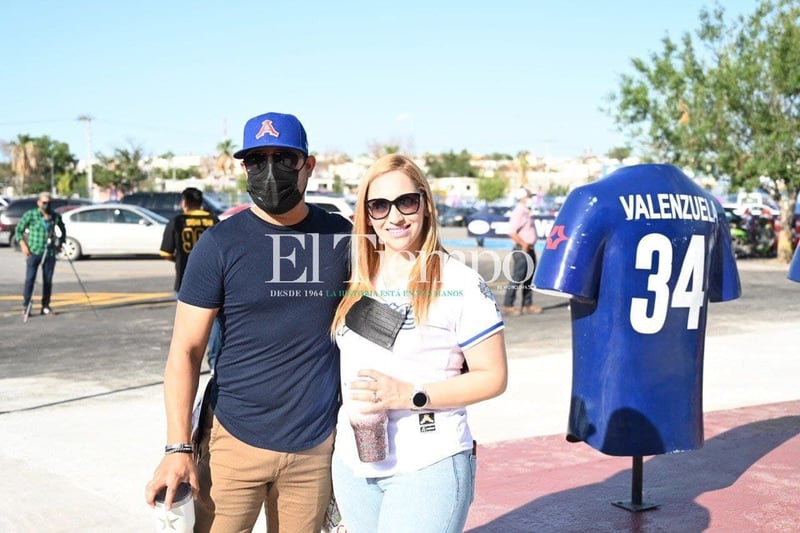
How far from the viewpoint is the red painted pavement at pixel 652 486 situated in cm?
476

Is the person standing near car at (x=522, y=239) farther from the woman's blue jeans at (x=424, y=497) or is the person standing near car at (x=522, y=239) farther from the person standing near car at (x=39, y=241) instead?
the woman's blue jeans at (x=424, y=497)

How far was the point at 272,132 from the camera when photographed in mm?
2887

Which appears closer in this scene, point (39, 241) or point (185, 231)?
point (185, 231)

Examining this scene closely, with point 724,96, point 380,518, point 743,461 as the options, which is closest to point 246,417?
point 380,518

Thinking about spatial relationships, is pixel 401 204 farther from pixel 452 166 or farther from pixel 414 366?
pixel 452 166

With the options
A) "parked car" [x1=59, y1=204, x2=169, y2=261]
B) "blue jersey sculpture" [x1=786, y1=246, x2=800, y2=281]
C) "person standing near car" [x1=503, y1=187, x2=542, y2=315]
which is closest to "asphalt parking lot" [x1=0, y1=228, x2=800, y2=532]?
"person standing near car" [x1=503, y1=187, x2=542, y2=315]

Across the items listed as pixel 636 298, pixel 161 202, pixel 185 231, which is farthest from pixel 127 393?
pixel 161 202

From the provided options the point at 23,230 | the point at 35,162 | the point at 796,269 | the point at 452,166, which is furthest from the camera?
the point at 452,166

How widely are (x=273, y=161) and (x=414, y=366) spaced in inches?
31.3

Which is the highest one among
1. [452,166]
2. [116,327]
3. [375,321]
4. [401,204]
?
[452,166]

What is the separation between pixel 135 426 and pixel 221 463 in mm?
4131

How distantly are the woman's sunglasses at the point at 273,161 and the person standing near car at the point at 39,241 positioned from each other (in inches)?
425

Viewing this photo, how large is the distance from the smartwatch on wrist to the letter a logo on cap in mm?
908

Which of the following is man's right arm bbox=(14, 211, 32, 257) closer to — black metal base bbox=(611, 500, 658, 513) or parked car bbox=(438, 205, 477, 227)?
black metal base bbox=(611, 500, 658, 513)
